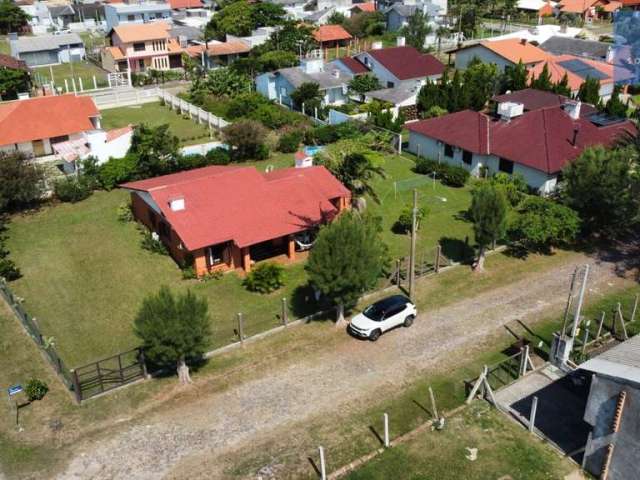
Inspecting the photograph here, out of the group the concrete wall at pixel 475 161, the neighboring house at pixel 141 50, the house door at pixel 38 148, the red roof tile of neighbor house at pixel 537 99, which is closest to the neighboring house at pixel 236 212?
the concrete wall at pixel 475 161

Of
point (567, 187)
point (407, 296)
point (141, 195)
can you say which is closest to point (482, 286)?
point (407, 296)

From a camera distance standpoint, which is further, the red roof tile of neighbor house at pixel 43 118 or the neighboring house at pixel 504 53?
the neighboring house at pixel 504 53

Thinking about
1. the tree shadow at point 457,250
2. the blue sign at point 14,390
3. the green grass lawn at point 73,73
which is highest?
the blue sign at point 14,390

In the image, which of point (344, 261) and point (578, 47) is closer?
point (344, 261)

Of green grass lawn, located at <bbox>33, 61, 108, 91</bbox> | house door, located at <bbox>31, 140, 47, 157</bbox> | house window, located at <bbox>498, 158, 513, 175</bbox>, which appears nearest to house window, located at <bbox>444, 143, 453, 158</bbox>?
house window, located at <bbox>498, 158, 513, 175</bbox>

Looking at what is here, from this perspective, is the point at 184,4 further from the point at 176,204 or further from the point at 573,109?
the point at 176,204

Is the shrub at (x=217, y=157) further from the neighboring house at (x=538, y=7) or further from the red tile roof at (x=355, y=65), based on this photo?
the neighboring house at (x=538, y=7)

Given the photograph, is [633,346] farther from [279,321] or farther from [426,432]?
[279,321]

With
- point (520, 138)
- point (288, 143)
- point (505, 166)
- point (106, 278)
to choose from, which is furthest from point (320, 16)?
point (106, 278)
